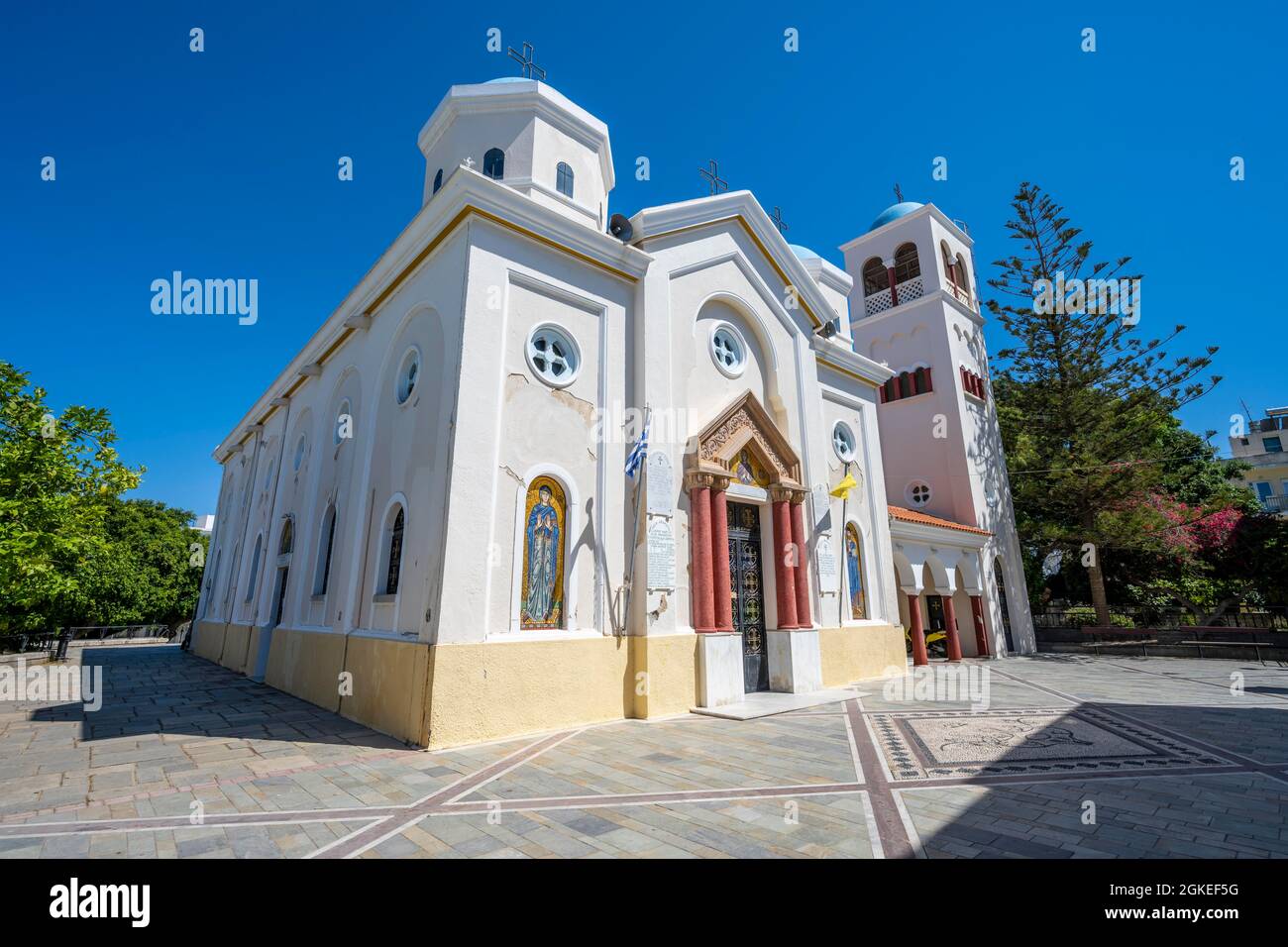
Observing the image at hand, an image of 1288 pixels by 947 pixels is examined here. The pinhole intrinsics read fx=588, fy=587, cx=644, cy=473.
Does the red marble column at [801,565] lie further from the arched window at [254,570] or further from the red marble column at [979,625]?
the arched window at [254,570]

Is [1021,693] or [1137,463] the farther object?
[1137,463]

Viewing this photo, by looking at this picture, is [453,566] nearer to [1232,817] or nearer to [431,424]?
[431,424]

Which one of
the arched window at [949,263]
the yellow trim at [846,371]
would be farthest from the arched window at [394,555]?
the arched window at [949,263]

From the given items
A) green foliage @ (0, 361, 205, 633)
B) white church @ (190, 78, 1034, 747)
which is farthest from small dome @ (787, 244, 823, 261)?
green foliage @ (0, 361, 205, 633)

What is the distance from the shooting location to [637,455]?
908cm

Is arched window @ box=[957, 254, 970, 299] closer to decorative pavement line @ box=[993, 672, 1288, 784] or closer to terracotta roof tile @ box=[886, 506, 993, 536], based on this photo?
terracotta roof tile @ box=[886, 506, 993, 536]

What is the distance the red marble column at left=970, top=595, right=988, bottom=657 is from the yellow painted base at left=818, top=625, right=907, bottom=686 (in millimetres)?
6158

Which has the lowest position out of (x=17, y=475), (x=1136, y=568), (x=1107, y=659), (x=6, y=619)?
(x=1107, y=659)

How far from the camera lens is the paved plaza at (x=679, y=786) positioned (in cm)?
382

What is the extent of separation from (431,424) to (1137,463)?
21.7 meters

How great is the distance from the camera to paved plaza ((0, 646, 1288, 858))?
3.82 m

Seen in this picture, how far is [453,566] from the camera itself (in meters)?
7.07

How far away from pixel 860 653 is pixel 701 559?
5.13 metres
